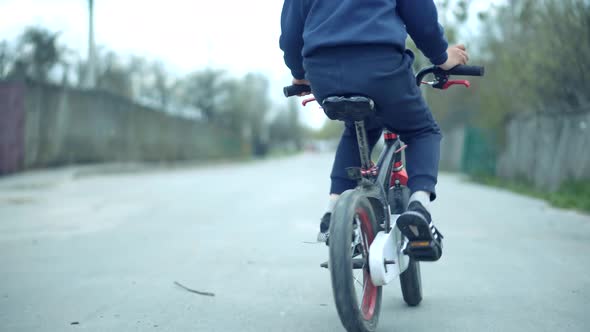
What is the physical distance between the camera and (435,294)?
3.85m

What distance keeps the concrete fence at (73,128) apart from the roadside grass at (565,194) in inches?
435

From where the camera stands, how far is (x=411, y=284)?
3.43 meters

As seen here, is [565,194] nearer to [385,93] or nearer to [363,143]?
[363,143]

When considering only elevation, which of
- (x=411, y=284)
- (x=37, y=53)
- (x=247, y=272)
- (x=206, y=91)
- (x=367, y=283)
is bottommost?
(x=247, y=272)

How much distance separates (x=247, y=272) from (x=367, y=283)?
5.92ft

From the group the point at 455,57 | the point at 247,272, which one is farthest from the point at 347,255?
the point at 247,272

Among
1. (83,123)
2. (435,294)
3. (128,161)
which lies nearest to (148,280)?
(435,294)

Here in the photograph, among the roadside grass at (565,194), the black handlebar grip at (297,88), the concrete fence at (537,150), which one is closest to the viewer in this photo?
the black handlebar grip at (297,88)

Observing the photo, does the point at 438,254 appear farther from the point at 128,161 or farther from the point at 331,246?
the point at 128,161

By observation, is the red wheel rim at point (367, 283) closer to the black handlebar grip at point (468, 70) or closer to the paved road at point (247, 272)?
the paved road at point (247, 272)

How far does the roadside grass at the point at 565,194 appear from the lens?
9.20 metres

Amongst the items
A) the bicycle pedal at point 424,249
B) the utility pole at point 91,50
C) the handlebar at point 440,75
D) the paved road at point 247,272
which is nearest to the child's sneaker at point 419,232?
the bicycle pedal at point 424,249

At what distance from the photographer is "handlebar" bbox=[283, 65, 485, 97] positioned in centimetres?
300

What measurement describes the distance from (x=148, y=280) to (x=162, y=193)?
306 inches
